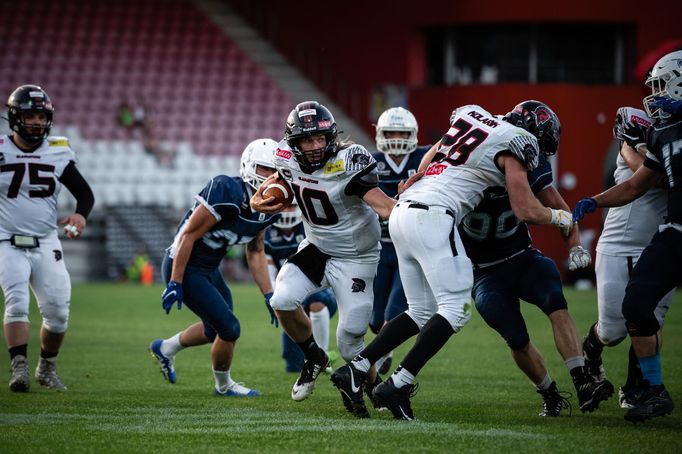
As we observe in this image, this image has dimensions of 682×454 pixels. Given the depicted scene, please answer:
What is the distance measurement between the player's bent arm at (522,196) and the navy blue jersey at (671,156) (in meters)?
0.68

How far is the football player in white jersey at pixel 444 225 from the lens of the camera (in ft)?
18.7

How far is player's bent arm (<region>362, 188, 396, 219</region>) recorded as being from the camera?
19.4 feet

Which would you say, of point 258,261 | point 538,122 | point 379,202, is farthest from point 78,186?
point 538,122

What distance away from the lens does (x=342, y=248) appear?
6359mm

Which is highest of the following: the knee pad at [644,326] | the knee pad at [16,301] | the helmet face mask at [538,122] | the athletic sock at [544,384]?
the helmet face mask at [538,122]

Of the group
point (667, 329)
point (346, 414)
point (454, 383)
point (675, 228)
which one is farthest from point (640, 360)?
point (667, 329)

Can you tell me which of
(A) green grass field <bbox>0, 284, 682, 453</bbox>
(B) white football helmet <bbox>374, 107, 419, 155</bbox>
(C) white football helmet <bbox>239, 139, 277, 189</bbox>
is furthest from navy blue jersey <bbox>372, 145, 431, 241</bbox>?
(C) white football helmet <bbox>239, 139, 277, 189</bbox>

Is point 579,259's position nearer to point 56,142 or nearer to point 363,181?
point 363,181

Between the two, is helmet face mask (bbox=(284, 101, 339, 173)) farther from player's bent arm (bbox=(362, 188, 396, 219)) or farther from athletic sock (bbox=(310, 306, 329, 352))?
athletic sock (bbox=(310, 306, 329, 352))

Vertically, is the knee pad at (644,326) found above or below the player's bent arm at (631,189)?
below

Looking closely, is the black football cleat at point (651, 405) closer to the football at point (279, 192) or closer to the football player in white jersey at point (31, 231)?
the football at point (279, 192)

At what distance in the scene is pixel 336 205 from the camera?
619 cm

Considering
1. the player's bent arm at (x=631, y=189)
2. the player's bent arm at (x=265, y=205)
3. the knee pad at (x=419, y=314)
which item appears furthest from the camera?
the player's bent arm at (x=265, y=205)

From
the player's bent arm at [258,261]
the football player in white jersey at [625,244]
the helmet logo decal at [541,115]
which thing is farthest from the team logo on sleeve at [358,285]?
the football player in white jersey at [625,244]
